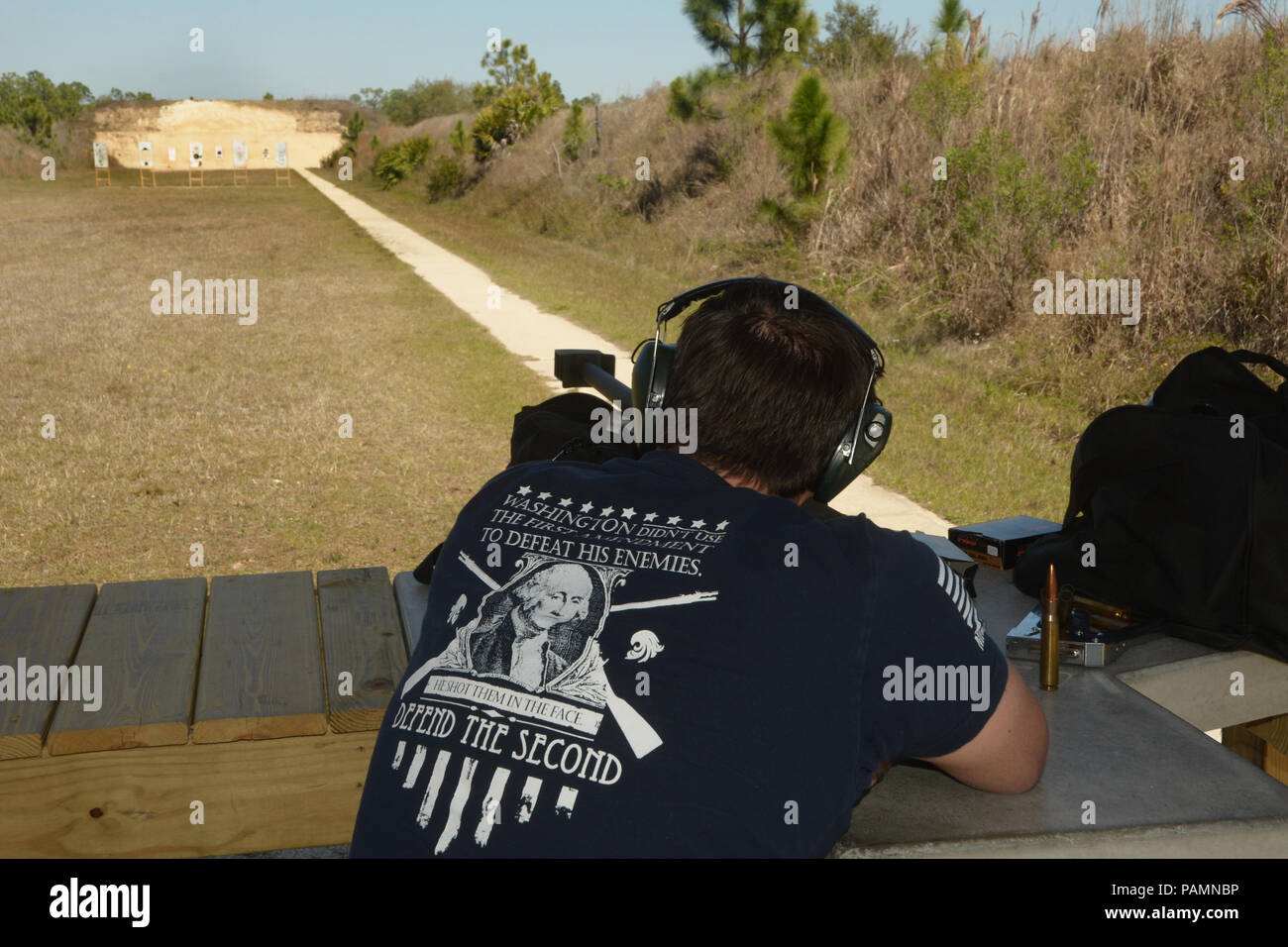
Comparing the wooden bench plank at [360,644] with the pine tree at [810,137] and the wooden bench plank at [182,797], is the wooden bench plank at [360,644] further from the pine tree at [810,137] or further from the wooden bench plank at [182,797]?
the pine tree at [810,137]

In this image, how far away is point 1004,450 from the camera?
683cm

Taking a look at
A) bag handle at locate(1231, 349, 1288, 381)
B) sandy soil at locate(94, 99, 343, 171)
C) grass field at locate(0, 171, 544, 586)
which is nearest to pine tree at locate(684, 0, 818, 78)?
grass field at locate(0, 171, 544, 586)

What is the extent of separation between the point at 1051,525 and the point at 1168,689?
0.76 meters

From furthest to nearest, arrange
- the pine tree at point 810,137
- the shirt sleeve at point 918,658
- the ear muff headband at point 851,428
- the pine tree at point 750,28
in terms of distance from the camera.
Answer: the pine tree at point 750,28 < the pine tree at point 810,137 < the ear muff headband at point 851,428 < the shirt sleeve at point 918,658

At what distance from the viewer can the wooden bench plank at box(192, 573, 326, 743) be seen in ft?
7.19

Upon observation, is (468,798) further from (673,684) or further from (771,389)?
(771,389)

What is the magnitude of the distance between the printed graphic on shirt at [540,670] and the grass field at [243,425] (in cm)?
411

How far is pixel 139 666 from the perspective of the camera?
7.80 feet
